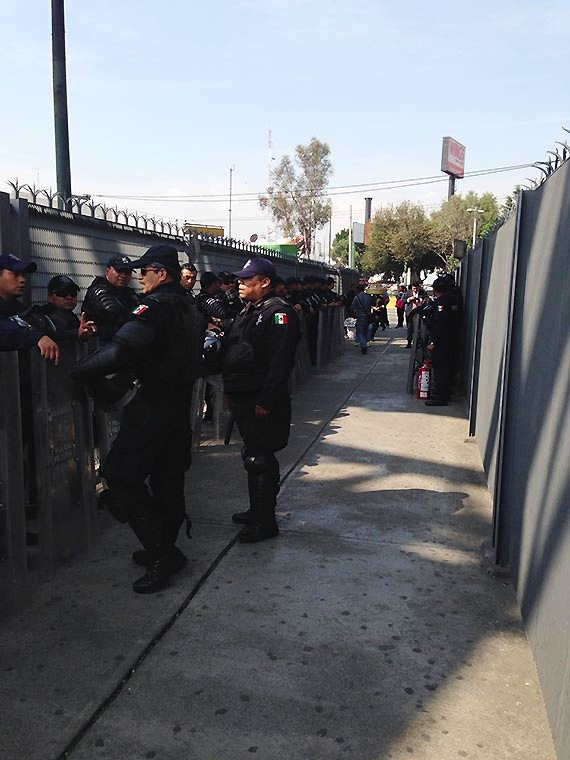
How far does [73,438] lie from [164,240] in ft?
13.5

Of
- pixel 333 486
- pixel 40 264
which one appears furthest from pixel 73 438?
pixel 333 486

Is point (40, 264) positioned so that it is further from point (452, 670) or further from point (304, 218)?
point (304, 218)

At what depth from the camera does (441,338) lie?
27.8 feet

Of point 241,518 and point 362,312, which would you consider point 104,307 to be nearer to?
point 241,518

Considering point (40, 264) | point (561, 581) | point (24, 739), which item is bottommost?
point (24, 739)

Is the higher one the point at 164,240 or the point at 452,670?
the point at 164,240

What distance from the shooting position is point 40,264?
15.3 feet

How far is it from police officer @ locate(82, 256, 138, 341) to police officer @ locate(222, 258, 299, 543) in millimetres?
877

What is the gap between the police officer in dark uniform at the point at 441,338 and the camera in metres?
8.38

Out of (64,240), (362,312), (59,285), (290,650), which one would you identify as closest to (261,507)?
(290,650)

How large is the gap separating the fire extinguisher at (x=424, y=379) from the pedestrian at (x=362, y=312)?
5269 mm

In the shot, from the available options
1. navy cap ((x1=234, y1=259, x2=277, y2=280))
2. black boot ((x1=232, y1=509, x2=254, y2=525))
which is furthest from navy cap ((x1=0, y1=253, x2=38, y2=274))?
black boot ((x1=232, y1=509, x2=254, y2=525))

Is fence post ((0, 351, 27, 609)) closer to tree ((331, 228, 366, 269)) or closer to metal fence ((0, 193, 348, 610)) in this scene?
metal fence ((0, 193, 348, 610))

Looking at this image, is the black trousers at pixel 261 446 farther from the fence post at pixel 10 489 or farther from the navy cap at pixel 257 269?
the fence post at pixel 10 489
